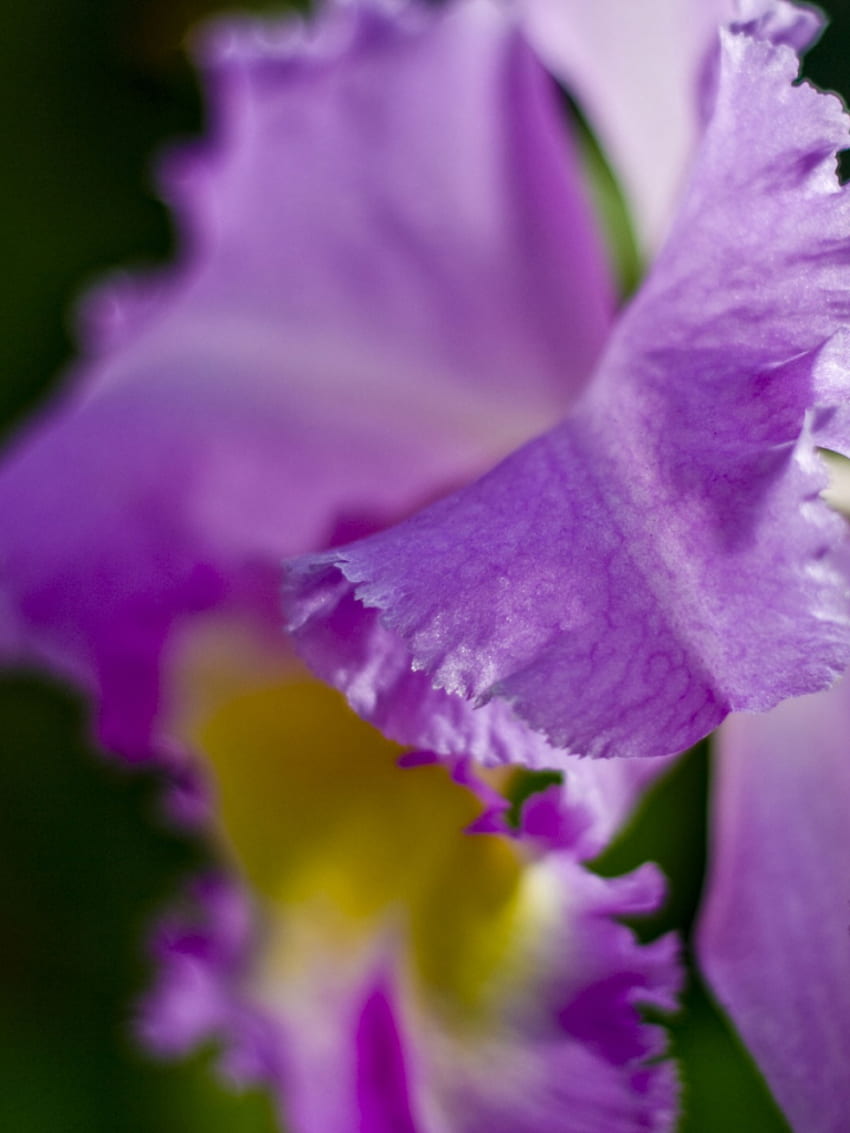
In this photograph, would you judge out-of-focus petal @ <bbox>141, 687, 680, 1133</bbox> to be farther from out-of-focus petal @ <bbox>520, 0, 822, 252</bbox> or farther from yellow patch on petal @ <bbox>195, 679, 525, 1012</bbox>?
out-of-focus petal @ <bbox>520, 0, 822, 252</bbox>

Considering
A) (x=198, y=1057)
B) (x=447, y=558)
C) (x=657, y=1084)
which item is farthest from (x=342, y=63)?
(x=198, y=1057)

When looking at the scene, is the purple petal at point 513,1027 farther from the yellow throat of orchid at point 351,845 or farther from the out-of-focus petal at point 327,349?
the out-of-focus petal at point 327,349

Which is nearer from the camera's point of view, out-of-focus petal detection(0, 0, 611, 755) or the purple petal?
the purple petal

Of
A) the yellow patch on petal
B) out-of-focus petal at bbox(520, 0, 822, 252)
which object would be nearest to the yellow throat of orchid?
the yellow patch on petal

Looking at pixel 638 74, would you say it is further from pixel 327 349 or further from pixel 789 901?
pixel 789 901

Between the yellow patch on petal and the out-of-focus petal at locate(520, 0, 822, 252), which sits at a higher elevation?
the out-of-focus petal at locate(520, 0, 822, 252)

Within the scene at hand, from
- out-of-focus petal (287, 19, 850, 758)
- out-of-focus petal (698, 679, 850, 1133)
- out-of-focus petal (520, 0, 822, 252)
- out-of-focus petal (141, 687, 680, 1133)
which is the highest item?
out-of-focus petal (520, 0, 822, 252)

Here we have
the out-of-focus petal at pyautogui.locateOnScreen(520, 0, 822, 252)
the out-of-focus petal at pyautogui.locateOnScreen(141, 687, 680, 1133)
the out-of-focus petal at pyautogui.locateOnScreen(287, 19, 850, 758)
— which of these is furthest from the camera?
the out-of-focus petal at pyautogui.locateOnScreen(520, 0, 822, 252)

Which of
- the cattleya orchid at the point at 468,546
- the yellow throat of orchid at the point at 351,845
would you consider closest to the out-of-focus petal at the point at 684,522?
the cattleya orchid at the point at 468,546

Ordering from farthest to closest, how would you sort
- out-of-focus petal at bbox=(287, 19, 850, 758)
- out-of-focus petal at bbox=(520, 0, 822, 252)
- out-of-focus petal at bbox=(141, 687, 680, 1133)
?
1. out-of-focus petal at bbox=(520, 0, 822, 252)
2. out-of-focus petal at bbox=(141, 687, 680, 1133)
3. out-of-focus petal at bbox=(287, 19, 850, 758)

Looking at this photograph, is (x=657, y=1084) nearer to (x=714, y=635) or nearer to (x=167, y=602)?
(x=714, y=635)
